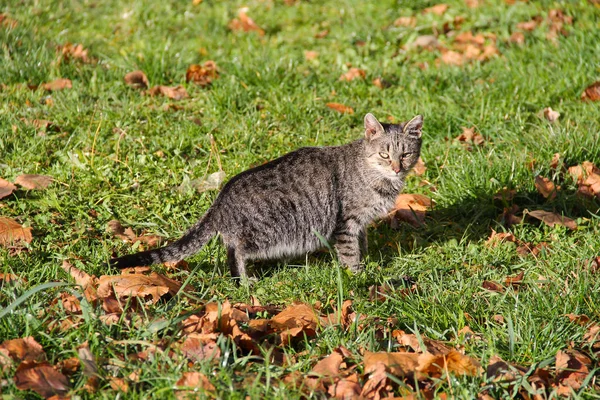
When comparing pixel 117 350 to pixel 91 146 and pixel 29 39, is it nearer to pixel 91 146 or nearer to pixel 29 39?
pixel 91 146

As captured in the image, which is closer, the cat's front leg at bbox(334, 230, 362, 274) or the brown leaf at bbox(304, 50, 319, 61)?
the cat's front leg at bbox(334, 230, 362, 274)

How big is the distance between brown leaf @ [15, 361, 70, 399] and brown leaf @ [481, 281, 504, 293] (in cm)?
243

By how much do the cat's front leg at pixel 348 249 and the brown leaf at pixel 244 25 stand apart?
142 inches

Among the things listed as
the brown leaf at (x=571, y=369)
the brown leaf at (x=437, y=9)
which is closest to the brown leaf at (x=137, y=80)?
the brown leaf at (x=437, y=9)

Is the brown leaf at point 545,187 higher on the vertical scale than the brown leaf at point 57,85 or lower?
lower

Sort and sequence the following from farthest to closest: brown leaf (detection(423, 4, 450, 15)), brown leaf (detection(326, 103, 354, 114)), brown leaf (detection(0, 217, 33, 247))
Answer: brown leaf (detection(423, 4, 450, 15)) < brown leaf (detection(326, 103, 354, 114)) < brown leaf (detection(0, 217, 33, 247))

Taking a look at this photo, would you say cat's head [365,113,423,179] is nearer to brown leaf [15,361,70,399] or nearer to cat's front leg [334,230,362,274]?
cat's front leg [334,230,362,274]

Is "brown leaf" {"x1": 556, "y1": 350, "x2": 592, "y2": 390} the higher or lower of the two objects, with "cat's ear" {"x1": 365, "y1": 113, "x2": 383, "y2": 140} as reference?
lower

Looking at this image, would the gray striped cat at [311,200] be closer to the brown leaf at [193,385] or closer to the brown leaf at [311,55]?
the brown leaf at [193,385]

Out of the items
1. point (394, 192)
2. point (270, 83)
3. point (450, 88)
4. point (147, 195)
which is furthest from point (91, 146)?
point (450, 88)

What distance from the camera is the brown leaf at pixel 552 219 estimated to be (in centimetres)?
487

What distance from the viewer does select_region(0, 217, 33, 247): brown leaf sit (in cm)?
429

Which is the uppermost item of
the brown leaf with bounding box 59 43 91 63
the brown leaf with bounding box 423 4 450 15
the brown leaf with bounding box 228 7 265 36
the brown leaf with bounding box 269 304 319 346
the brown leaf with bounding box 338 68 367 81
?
the brown leaf with bounding box 59 43 91 63

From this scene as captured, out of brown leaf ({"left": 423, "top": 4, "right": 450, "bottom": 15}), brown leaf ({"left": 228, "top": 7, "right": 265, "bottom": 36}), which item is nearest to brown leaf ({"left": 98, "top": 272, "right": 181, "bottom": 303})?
brown leaf ({"left": 228, "top": 7, "right": 265, "bottom": 36})
